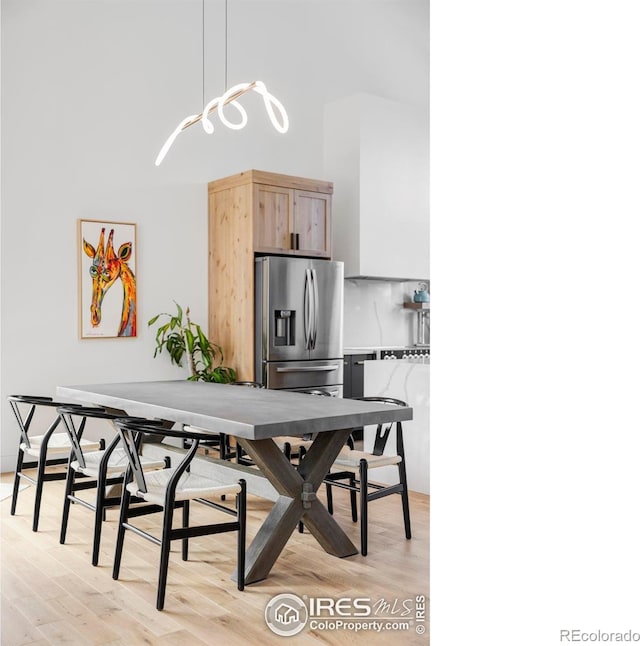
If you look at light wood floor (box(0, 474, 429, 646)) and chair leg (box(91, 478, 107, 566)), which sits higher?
chair leg (box(91, 478, 107, 566))

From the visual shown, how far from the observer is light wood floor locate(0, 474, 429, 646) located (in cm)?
247

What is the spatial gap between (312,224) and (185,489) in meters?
3.78

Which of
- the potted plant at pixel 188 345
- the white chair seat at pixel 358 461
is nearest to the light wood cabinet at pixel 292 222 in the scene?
the potted plant at pixel 188 345

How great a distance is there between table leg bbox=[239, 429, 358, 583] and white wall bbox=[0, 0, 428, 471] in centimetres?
289

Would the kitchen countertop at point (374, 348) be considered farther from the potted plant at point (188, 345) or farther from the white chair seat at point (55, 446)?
the white chair seat at point (55, 446)

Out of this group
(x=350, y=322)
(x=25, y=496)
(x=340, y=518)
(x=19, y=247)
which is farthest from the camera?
(x=350, y=322)

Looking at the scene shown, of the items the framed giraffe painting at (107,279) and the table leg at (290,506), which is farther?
the framed giraffe painting at (107,279)

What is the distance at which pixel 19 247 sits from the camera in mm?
5312

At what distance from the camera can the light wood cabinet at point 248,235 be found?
19.3 feet

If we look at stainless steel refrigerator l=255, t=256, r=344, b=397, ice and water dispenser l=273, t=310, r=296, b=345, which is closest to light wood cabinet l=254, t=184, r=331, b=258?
stainless steel refrigerator l=255, t=256, r=344, b=397

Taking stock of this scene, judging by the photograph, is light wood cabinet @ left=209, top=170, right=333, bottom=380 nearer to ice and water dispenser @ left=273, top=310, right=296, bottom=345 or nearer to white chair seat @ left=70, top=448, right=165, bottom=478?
ice and water dispenser @ left=273, top=310, right=296, bottom=345
